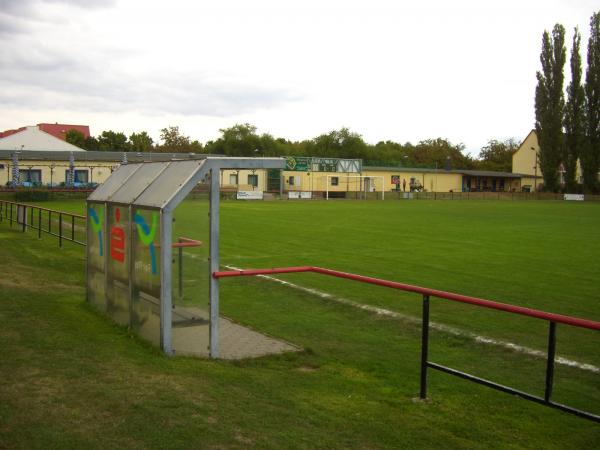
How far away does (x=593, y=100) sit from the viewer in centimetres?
6769

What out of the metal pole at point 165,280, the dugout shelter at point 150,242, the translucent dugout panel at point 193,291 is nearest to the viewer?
the metal pole at point 165,280

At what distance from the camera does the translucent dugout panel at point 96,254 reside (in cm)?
819

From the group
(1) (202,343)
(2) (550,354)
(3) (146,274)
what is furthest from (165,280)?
(2) (550,354)

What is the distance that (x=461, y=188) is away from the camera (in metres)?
88.8

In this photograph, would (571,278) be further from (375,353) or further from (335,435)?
(335,435)

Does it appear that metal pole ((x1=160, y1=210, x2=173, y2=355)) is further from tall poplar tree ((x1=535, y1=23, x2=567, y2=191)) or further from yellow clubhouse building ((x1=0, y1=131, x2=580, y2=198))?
tall poplar tree ((x1=535, y1=23, x2=567, y2=191))

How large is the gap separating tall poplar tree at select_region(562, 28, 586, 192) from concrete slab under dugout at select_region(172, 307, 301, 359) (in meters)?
68.9

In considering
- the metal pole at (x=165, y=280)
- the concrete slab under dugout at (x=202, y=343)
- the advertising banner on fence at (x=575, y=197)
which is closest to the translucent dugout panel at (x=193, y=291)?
the concrete slab under dugout at (x=202, y=343)

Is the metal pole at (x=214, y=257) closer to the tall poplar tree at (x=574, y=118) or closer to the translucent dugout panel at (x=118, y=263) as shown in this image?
the translucent dugout panel at (x=118, y=263)

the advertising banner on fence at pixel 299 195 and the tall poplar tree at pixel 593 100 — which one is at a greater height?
the tall poplar tree at pixel 593 100

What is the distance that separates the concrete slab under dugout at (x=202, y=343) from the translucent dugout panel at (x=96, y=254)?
1944 millimetres

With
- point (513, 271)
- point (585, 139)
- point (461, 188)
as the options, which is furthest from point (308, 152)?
point (513, 271)

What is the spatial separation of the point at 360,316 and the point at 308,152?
3549 inches

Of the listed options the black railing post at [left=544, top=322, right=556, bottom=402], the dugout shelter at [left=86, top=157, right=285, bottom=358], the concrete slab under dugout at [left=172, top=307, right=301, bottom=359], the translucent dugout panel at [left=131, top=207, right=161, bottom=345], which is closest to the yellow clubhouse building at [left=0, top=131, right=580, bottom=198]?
the dugout shelter at [left=86, top=157, right=285, bottom=358]
